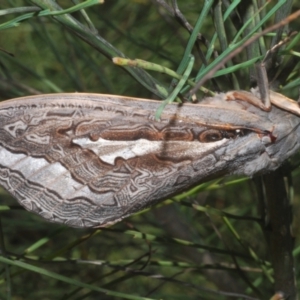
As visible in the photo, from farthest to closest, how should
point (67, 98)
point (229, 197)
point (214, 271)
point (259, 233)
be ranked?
point (229, 197) → point (259, 233) → point (214, 271) → point (67, 98)

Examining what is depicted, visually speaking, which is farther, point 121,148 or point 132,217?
point 132,217

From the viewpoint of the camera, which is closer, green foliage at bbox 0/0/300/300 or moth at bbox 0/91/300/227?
moth at bbox 0/91/300/227

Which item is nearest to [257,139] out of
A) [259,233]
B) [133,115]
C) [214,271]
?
[133,115]

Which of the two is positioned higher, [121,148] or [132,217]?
[121,148]

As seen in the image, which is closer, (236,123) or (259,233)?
(236,123)

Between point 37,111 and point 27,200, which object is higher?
point 37,111

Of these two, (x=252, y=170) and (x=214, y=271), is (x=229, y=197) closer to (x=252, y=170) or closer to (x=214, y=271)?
(x=214, y=271)

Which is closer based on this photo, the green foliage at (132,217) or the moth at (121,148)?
the moth at (121,148)

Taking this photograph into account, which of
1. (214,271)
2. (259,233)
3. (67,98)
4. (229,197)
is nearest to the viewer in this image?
(67,98)
